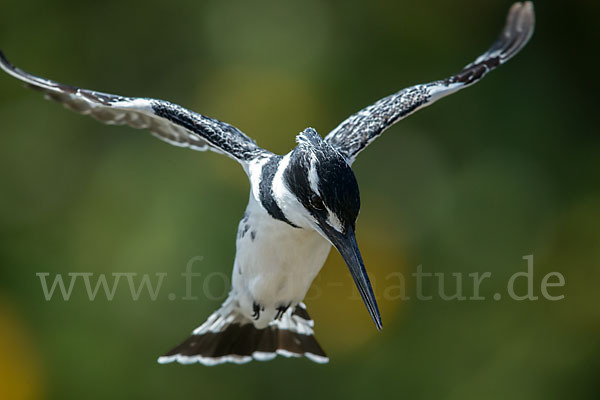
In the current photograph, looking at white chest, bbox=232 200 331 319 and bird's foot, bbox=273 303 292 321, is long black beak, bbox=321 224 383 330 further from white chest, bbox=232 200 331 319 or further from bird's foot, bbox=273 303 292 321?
bird's foot, bbox=273 303 292 321

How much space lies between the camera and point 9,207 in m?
4.92

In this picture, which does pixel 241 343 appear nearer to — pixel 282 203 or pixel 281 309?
pixel 281 309

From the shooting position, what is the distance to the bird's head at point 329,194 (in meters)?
1.97

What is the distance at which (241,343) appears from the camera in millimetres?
3020

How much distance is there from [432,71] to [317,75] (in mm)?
751

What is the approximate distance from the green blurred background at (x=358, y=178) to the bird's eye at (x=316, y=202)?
2.13 m

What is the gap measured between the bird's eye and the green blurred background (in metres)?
2.13

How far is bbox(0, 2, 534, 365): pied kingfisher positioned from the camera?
202 centimetres

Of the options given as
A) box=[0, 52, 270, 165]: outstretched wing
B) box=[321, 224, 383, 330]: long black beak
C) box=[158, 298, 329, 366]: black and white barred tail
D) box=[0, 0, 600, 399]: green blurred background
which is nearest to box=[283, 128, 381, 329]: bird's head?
box=[321, 224, 383, 330]: long black beak

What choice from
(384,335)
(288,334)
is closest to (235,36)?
(384,335)

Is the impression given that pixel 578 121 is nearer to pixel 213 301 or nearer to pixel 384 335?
pixel 384 335

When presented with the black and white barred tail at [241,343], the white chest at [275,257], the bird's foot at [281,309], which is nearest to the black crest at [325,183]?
the white chest at [275,257]

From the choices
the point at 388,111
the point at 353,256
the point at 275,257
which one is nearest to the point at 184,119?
the point at 275,257

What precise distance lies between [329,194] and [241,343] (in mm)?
1246
